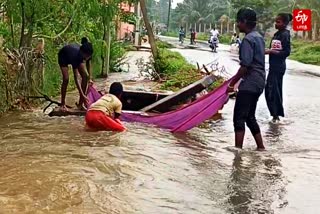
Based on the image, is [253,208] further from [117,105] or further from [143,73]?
[143,73]

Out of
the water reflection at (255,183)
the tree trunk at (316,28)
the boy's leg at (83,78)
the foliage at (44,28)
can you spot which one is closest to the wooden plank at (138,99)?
the boy's leg at (83,78)

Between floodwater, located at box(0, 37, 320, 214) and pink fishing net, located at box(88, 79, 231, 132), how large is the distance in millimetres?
186

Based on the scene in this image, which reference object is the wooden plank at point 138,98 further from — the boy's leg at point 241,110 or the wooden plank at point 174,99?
the boy's leg at point 241,110

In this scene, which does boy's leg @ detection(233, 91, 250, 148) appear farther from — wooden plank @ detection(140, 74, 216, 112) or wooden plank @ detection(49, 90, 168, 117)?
wooden plank @ detection(49, 90, 168, 117)

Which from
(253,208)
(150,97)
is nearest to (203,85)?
(150,97)

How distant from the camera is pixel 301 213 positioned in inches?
216

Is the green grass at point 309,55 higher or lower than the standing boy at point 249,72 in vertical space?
lower

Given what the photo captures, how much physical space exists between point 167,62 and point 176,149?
9.96m

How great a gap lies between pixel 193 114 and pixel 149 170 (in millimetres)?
2670

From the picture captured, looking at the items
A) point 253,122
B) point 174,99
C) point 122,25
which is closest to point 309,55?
point 122,25

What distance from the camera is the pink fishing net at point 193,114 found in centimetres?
908

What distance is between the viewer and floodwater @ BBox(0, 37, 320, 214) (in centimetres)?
539

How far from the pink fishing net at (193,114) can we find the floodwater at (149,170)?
0.19 m

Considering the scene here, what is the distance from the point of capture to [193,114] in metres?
9.20
